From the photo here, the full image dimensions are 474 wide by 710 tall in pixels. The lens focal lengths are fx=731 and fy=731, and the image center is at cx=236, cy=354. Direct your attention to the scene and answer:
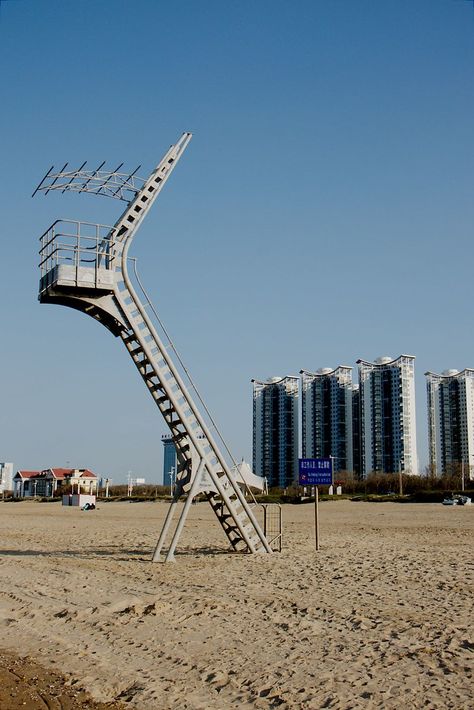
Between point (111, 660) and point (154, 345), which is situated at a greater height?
point (154, 345)

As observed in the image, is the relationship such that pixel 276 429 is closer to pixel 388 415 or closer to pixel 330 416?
pixel 330 416

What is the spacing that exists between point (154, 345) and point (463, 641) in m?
9.68

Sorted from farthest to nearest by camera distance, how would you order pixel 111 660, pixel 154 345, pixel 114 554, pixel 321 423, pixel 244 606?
Answer: 1. pixel 321 423
2. pixel 114 554
3. pixel 154 345
4. pixel 244 606
5. pixel 111 660


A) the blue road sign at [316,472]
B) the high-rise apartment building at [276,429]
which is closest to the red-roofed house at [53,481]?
the high-rise apartment building at [276,429]

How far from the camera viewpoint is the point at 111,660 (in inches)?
346

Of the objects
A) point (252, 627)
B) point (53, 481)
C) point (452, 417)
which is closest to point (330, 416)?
point (452, 417)

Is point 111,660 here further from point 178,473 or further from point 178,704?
point 178,473

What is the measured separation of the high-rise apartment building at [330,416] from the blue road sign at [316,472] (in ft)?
289

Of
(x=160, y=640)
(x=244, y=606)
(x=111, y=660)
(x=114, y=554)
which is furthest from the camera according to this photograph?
(x=114, y=554)

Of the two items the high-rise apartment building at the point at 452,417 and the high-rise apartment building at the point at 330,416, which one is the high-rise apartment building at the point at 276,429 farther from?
the high-rise apartment building at the point at 452,417

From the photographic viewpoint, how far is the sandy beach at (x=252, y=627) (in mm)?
7465

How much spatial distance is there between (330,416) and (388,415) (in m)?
11.1

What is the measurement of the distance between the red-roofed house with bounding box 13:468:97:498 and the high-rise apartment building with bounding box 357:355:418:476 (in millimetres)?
51132

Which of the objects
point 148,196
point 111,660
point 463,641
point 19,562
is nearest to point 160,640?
point 111,660
